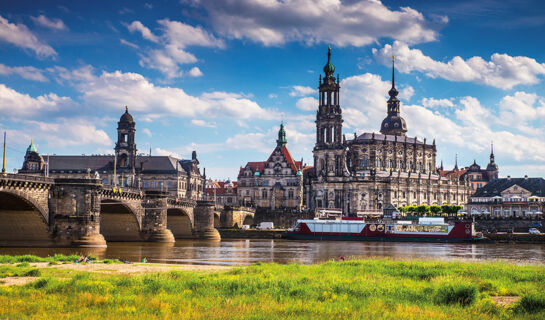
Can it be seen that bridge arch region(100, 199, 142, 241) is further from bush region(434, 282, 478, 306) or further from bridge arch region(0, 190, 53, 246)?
bush region(434, 282, 478, 306)

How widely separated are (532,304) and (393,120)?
156989 millimetres

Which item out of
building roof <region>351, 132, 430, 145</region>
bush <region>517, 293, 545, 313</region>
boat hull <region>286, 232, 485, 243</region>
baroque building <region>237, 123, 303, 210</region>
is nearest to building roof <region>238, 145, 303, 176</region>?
baroque building <region>237, 123, 303, 210</region>

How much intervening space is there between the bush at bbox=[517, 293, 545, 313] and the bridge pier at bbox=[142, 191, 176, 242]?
60.9 metres

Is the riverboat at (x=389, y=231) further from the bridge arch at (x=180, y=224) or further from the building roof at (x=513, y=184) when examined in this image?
the building roof at (x=513, y=184)

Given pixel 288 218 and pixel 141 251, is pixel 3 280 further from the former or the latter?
pixel 288 218

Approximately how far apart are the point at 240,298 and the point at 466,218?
109m

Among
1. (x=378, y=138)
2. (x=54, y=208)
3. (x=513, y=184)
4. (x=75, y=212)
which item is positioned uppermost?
(x=378, y=138)

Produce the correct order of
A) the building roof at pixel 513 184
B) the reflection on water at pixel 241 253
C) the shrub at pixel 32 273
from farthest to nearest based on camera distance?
the building roof at pixel 513 184, the reflection on water at pixel 241 253, the shrub at pixel 32 273

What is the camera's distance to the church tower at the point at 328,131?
502 feet

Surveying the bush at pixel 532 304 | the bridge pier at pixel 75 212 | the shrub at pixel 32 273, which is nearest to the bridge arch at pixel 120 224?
the bridge pier at pixel 75 212

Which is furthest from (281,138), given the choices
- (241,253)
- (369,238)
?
(241,253)

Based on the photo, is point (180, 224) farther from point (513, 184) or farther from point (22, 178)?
point (513, 184)

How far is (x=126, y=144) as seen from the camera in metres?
144

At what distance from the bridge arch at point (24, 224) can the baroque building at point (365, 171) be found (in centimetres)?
9980
